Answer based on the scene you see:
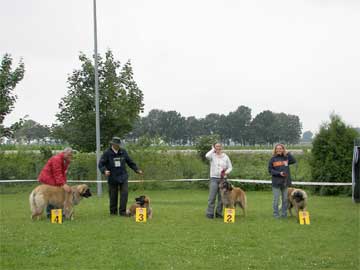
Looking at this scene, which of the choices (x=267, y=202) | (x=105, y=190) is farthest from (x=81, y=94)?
(x=267, y=202)

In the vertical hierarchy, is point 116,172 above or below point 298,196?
above

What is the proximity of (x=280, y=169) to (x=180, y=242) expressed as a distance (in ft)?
13.3

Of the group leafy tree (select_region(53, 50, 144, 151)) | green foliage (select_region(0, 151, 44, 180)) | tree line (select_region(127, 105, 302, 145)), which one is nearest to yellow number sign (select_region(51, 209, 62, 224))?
leafy tree (select_region(53, 50, 144, 151))

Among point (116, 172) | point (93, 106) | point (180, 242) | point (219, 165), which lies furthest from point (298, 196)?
point (93, 106)

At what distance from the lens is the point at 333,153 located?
17953 millimetres

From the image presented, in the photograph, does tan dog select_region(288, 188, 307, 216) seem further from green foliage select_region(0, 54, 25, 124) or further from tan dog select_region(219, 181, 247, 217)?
green foliage select_region(0, 54, 25, 124)

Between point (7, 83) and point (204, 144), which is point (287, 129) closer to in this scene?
point (204, 144)

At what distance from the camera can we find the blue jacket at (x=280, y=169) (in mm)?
11461

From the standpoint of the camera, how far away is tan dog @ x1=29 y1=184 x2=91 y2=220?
10859mm

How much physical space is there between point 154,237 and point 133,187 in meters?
12.8

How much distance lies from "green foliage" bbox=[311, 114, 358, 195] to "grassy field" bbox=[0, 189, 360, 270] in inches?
214

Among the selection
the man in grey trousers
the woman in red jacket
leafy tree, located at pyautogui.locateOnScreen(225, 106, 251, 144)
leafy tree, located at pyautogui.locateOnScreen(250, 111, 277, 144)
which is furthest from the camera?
leafy tree, located at pyautogui.locateOnScreen(225, 106, 251, 144)

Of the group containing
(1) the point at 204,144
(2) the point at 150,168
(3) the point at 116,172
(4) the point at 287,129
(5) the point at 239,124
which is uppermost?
(5) the point at 239,124

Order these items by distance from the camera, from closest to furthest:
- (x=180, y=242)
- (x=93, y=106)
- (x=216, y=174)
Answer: (x=180, y=242) → (x=216, y=174) → (x=93, y=106)
